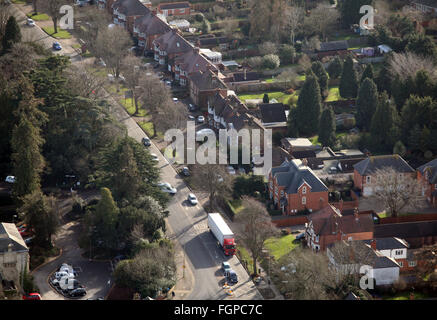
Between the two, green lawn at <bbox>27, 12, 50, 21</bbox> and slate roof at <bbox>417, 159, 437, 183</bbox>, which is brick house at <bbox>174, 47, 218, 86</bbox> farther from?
slate roof at <bbox>417, 159, 437, 183</bbox>

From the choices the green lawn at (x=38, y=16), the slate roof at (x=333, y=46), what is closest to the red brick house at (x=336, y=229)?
the slate roof at (x=333, y=46)

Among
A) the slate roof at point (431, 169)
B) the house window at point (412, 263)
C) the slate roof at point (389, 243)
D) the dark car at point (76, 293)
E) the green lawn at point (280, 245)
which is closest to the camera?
the dark car at point (76, 293)

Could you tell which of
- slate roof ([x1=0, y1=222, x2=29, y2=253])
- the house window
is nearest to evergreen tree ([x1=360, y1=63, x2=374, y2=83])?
the house window

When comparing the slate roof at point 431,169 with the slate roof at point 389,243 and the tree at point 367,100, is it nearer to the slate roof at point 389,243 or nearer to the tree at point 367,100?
the slate roof at point 389,243

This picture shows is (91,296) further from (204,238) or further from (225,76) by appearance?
(225,76)

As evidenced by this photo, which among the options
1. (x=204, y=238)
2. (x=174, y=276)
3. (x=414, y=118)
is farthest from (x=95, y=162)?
(x=414, y=118)

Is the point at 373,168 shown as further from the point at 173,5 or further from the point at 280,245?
the point at 173,5
